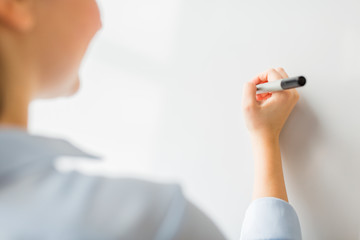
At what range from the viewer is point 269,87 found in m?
0.41

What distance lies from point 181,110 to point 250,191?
0.63ft

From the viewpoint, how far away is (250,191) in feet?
1.55

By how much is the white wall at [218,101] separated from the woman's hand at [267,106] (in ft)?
0.05

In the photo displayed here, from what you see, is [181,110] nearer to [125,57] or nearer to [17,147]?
[125,57]

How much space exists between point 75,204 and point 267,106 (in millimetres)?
253

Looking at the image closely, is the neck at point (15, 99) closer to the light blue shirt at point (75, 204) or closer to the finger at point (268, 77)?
the light blue shirt at point (75, 204)

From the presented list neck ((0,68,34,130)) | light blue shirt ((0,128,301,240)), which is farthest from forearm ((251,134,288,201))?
neck ((0,68,34,130))

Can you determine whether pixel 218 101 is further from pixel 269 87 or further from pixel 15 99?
pixel 15 99

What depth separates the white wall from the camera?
39 cm

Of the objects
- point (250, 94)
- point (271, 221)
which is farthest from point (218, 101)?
point (271, 221)

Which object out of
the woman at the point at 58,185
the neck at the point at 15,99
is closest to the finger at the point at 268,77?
the woman at the point at 58,185

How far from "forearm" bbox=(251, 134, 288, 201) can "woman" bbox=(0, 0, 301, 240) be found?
17mm

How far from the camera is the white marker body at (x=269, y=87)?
0.39 meters

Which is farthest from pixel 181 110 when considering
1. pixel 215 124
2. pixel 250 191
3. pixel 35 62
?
pixel 35 62
